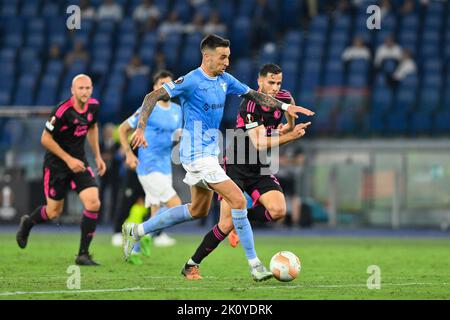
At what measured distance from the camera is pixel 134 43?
25.6 m

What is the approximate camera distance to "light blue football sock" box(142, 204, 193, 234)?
10762mm

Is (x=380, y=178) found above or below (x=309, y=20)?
below

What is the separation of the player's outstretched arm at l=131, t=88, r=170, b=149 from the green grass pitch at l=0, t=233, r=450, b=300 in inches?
50.9

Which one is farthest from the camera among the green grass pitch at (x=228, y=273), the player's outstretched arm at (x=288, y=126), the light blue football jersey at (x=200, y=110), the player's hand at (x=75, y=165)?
the player's hand at (x=75, y=165)

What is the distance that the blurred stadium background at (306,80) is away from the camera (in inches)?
873

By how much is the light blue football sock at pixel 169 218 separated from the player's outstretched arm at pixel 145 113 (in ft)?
3.89

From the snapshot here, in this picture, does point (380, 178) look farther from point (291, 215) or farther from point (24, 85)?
point (24, 85)

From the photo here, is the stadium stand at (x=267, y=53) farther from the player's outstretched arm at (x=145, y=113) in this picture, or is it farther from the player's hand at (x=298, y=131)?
the player's outstretched arm at (x=145, y=113)

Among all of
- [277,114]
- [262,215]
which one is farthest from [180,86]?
[262,215]

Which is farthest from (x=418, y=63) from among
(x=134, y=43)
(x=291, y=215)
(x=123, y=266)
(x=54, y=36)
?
(x=123, y=266)

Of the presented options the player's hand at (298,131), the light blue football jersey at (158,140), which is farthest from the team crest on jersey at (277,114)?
the light blue football jersey at (158,140)

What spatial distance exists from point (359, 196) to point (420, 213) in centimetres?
129

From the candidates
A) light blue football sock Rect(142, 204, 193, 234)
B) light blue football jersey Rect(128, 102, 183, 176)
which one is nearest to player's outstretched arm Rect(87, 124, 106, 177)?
light blue football jersey Rect(128, 102, 183, 176)

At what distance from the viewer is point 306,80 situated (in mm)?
23531
